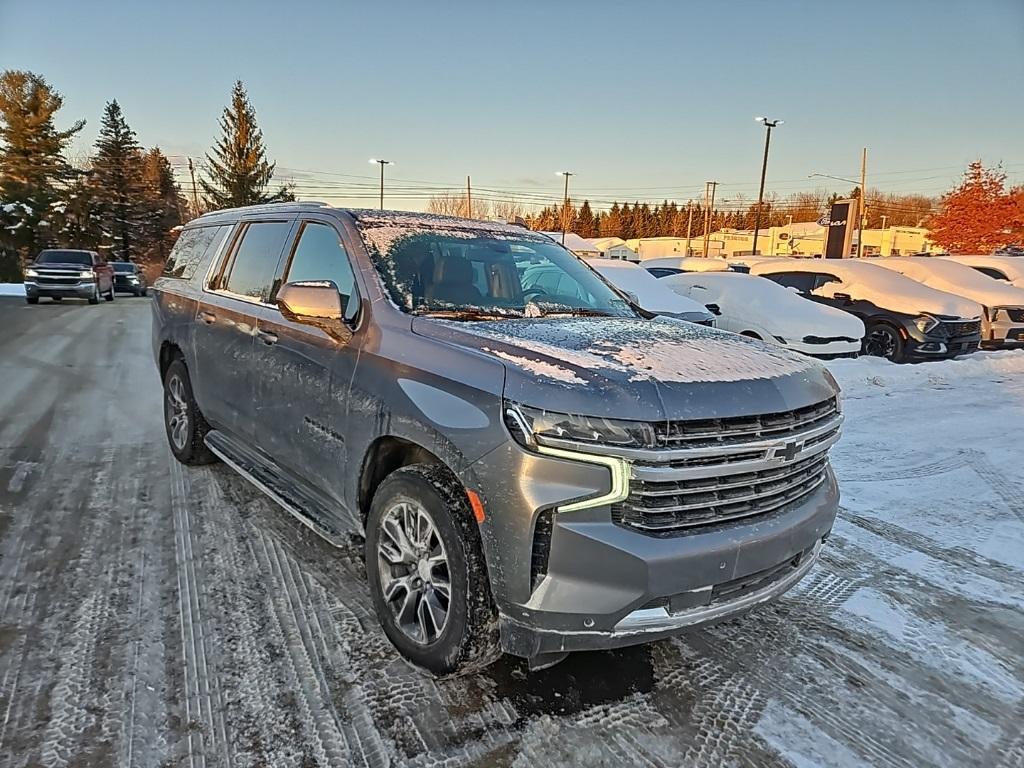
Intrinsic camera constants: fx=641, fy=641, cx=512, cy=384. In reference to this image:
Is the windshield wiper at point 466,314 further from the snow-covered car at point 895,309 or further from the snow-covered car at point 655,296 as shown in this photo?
the snow-covered car at point 895,309

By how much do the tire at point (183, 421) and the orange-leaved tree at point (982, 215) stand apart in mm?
40840

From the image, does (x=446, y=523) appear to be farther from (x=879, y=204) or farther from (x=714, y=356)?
(x=879, y=204)

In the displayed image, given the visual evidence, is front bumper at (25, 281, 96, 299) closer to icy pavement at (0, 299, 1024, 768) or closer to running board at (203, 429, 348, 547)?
icy pavement at (0, 299, 1024, 768)

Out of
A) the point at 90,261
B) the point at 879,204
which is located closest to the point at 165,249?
the point at 90,261

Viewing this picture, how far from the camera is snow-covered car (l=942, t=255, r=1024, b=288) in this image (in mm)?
16875

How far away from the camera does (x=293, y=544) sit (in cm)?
382

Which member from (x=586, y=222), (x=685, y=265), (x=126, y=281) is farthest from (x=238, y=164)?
(x=586, y=222)

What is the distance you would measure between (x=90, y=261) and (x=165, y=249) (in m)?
35.5

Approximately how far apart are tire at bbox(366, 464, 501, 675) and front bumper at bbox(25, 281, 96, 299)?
74.7 feet

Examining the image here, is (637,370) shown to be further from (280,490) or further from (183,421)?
(183,421)

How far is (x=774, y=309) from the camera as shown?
10719mm

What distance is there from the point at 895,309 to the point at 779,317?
2.87 metres

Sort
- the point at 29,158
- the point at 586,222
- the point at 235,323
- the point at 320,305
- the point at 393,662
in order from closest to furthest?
the point at 393,662 < the point at 320,305 < the point at 235,323 < the point at 29,158 < the point at 586,222

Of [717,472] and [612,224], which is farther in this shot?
[612,224]
